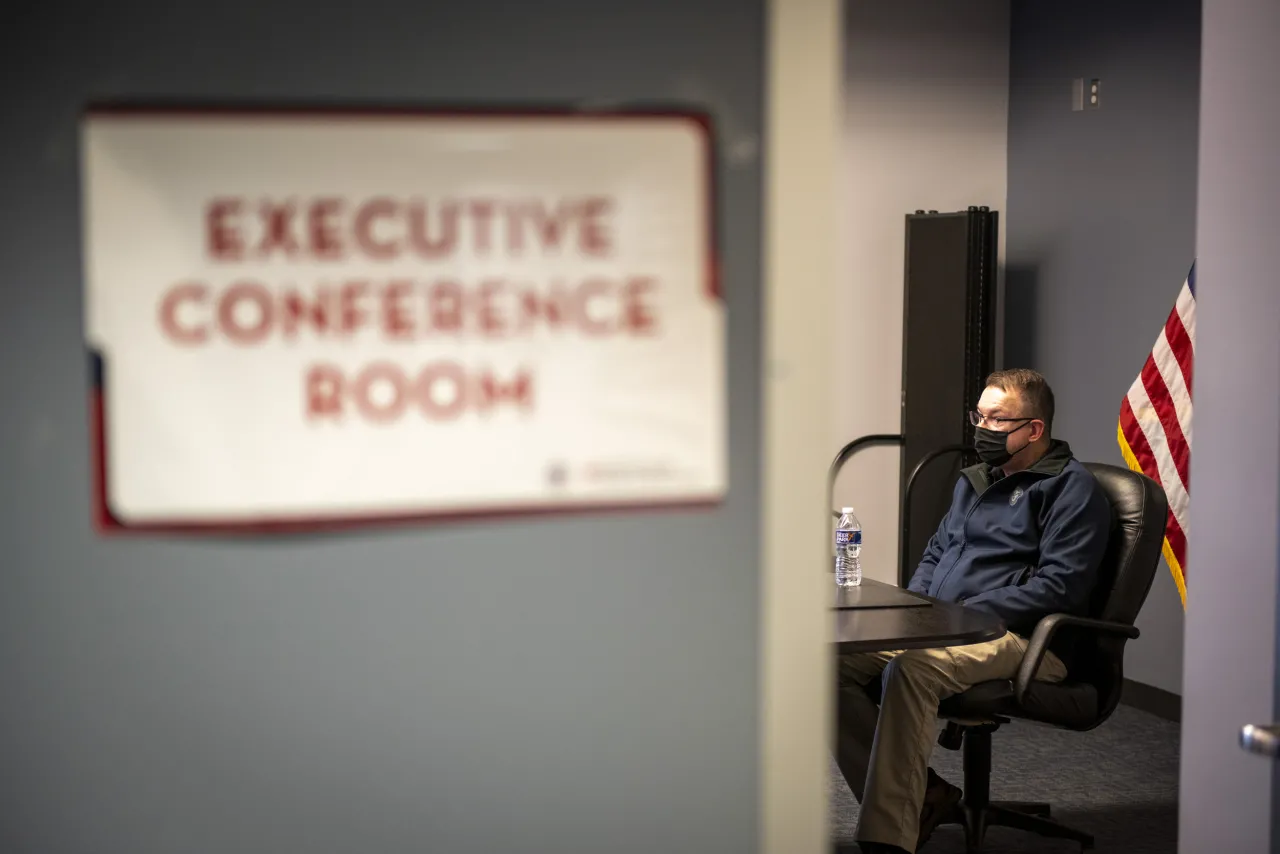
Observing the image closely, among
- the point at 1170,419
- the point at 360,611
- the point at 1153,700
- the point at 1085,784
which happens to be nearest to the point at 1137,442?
the point at 1170,419

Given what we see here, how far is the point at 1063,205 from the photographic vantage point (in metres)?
5.41

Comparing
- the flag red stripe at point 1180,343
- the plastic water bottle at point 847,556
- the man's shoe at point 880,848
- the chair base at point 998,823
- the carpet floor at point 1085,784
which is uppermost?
the flag red stripe at point 1180,343

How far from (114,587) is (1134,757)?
3942 millimetres

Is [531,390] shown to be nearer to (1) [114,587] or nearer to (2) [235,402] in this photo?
(2) [235,402]

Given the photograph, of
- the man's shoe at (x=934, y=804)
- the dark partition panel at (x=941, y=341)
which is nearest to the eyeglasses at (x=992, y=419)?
the man's shoe at (x=934, y=804)

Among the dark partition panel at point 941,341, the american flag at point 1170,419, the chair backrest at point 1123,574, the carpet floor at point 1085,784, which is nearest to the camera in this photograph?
the chair backrest at point 1123,574

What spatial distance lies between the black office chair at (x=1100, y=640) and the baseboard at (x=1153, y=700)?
1.58 metres

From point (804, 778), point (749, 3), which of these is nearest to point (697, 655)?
point (804, 778)

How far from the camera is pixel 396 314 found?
1069 mm

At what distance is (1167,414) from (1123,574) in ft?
4.95

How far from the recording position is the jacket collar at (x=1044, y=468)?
3379mm

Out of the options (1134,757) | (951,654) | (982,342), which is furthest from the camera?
(982,342)

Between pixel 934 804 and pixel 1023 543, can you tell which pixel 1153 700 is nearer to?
pixel 1023 543

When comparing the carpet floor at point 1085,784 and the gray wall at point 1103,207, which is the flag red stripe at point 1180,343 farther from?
the carpet floor at point 1085,784
